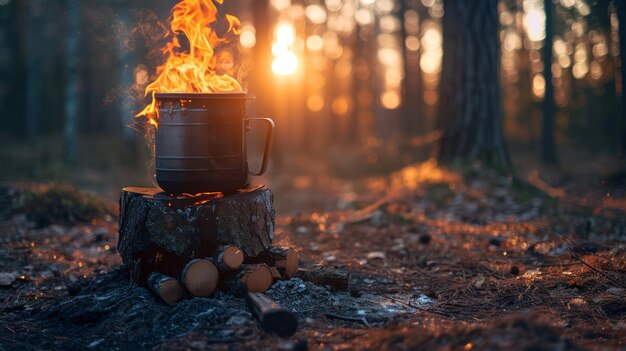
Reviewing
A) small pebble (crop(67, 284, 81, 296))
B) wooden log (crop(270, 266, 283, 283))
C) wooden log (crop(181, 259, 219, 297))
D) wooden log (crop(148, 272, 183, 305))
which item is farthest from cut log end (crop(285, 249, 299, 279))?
small pebble (crop(67, 284, 81, 296))

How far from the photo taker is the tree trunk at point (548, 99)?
56.7ft

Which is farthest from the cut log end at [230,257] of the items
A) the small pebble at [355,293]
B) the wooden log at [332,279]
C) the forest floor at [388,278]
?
the small pebble at [355,293]

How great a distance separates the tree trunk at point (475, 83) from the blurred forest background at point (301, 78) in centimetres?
30

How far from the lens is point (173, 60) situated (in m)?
5.18

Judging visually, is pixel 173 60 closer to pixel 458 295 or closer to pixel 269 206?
pixel 269 206

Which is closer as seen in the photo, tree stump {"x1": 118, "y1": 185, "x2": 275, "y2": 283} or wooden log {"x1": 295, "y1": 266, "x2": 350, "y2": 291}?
tree stump {"x1": 118, "y1": 185, "x2": 275, "y2": 283}

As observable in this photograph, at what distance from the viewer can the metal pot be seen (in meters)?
4.49

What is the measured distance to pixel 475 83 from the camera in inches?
395

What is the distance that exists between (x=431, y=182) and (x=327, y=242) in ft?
11.9

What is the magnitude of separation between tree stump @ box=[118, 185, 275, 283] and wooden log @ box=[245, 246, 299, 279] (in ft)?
0.28

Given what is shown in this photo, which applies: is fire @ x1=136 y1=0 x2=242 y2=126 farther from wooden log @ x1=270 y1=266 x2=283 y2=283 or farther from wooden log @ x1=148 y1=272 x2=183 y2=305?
wooden log @ x1=270 y1=266 x2=283 y2=283

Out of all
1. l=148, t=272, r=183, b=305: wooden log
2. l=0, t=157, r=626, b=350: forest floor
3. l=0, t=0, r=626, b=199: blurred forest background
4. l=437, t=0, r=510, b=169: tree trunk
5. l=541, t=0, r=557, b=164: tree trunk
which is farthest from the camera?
l=541, t=0, r=557, b=164: tree trunk

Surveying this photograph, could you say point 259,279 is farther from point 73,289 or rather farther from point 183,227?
point 73,289

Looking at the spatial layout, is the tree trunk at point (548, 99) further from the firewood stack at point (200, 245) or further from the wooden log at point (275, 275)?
the wooden log at point (275, 275)
